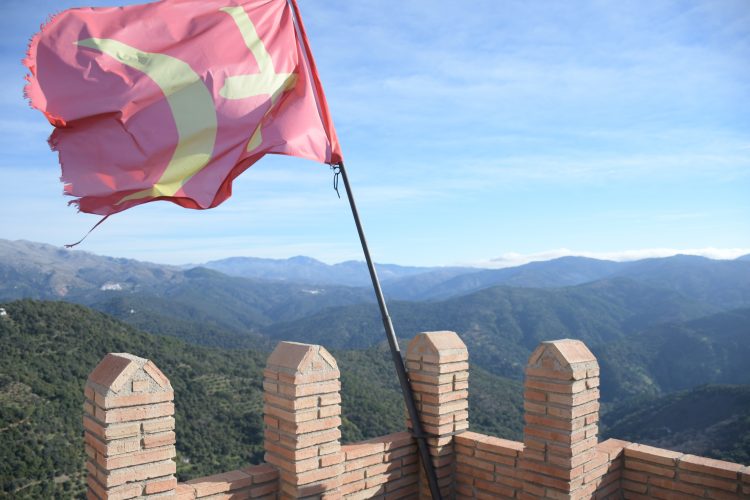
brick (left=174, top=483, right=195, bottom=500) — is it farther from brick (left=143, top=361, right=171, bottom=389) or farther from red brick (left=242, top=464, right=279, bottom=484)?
brick (left=143, top=361, right=171, bottom=389)

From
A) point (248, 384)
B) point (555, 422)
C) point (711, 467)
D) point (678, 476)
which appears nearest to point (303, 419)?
point (555, 422)

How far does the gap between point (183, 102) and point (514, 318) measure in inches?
6767

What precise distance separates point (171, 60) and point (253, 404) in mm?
64119

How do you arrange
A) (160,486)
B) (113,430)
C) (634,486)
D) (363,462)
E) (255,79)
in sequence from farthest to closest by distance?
(634,486) → (363,462) → (255,79) → (160,486) → (113,430)

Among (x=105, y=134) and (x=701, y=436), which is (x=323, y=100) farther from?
(x=701, y=436)

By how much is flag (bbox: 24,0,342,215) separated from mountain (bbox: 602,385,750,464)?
4929 centimetres

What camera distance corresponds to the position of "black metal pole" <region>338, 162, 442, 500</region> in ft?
14.6

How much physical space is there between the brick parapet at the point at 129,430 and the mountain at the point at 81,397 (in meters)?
41.5

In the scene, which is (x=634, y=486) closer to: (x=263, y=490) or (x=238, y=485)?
(x=263, y=490)

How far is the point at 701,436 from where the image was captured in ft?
179

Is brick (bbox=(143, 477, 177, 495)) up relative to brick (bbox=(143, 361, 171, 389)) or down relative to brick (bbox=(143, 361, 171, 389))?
down

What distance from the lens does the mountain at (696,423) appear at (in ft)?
161

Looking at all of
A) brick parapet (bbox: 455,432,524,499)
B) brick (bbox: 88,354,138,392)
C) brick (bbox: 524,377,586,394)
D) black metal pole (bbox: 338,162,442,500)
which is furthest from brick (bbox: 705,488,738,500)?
brick (bbox: 88,354,138,392)

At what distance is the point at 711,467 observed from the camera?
4.77 meters
